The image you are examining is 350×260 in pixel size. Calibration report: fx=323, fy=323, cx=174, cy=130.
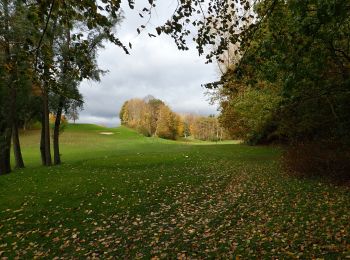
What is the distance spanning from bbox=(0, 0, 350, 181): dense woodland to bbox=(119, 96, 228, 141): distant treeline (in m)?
46.4

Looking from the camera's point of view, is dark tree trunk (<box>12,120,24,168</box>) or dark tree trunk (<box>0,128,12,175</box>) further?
dark tree trunk (<box>12,120,24,168</box>)

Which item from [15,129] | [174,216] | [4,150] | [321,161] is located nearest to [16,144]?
[15,129]

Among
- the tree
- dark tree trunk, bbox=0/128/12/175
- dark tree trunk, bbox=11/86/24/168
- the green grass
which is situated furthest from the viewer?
the tree

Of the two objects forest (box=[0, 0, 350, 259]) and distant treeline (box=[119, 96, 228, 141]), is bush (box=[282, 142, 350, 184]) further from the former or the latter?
distant treeline (box=[119, 96, 228, 141])

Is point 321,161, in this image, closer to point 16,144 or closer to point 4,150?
point 4,150

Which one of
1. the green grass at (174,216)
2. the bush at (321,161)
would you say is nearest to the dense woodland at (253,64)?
the bush at (321,161)

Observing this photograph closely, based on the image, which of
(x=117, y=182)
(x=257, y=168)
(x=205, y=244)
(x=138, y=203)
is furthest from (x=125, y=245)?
(x=257, y=168)

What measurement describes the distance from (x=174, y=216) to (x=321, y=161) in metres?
7.76

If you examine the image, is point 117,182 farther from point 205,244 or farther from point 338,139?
point 338,139

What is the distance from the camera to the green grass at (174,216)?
25.0 feet

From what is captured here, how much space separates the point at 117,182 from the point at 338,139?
1044 centimetres

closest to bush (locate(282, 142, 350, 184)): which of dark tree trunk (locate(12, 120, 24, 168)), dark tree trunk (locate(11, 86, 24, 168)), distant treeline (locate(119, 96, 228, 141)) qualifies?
dark tree trunk (locate(11, 86, 24, 168))

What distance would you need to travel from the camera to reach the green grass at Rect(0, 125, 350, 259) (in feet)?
25.0

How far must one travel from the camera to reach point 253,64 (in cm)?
782
